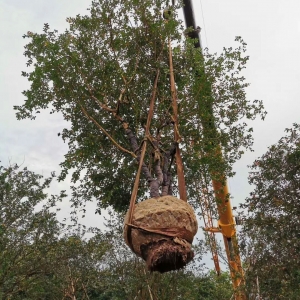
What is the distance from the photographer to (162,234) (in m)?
3.60

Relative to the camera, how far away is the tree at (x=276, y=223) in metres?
7.12

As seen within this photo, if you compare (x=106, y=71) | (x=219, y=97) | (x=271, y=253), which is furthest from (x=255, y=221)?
(x=106, y=71)

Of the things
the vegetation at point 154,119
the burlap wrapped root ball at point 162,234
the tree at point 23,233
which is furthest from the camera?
the tree at point 23,233

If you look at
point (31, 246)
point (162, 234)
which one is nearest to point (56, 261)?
point (31, 246)

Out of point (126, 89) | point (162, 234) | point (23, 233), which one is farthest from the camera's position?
point (23, 233)

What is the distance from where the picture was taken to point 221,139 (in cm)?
708

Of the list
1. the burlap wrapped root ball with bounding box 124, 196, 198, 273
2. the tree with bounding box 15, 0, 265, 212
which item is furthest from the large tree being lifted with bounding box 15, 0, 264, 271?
the burlap wrapped root ball with bounding box 124, 196, 198, 273

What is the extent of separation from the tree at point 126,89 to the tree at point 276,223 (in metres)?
1.18

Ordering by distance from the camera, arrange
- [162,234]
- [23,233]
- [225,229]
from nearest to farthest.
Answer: [162,234]
[23,233]
[225,229]

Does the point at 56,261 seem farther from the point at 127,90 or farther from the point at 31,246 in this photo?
the point at 127,90

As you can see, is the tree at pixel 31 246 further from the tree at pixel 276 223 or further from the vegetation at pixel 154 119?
the tree at pixel 276 223

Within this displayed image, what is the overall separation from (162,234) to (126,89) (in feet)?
9.47

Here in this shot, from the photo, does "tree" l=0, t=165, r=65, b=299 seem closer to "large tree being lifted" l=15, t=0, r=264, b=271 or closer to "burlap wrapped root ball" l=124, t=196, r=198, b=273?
"large tree being lifted" l=15, t=0, r=264, b=271

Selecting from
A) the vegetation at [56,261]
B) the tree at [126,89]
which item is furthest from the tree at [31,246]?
the tree at [126,89]
